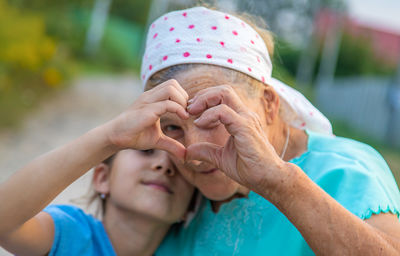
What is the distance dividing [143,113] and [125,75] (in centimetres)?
1591

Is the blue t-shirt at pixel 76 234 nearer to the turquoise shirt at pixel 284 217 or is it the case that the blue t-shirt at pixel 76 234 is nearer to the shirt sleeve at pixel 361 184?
the turquoise shirt at pixel 284 217

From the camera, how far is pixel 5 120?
727cm

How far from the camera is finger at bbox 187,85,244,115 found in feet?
5.83

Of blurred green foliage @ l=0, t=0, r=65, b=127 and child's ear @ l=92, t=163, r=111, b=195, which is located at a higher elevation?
child's ear @ l=92, t=163, r=111, b=195

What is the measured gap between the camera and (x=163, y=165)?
241 centimetres

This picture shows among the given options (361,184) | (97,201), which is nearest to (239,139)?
(361,184)

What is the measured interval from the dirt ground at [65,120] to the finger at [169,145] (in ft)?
5.14

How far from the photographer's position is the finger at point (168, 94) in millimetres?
1801

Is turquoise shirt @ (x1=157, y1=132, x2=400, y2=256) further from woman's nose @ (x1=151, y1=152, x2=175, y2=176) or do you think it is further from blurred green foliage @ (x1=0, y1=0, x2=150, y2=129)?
blurred green foliage @ (x1=0, y1=0, x2=150, y2=129)

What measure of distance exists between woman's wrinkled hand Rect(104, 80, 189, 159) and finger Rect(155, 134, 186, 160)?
0.28 feet

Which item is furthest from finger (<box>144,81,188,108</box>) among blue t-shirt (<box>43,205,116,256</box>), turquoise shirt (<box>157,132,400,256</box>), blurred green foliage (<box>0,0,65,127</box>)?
blurred green foliage (<box>0,0,65,127</box>)

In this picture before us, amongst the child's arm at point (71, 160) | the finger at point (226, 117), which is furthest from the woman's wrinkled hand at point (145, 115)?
the finger at point (226, 117)

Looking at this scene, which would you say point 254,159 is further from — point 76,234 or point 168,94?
point 76,234

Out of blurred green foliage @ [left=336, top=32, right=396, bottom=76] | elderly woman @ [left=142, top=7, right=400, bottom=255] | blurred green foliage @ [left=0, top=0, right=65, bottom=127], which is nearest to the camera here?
elderly woman @ [left=142, top=7, right=400, bottom=255]
